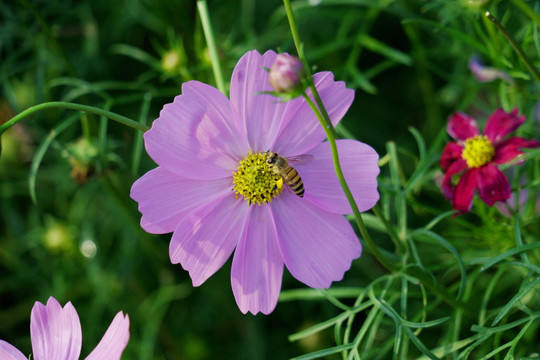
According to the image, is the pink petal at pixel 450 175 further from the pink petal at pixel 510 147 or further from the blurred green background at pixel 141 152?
the blurred green background at pixel 141 152

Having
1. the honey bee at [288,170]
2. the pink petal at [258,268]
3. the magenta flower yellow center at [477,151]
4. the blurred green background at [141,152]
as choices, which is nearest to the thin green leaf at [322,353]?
the pink petal at [258,268]

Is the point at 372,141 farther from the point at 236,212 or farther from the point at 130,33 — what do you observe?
the point at 236,212

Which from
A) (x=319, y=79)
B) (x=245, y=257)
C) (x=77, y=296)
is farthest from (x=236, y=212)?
(x=77, y=296)

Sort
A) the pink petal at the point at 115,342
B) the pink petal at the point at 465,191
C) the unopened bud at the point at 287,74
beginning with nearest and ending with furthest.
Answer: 1. the unopened bud at the point at 287,74
2. the pink petal at the point at 115,342
3. the pink petal at the point at 465,191

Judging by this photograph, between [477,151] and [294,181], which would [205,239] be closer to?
[294,181]

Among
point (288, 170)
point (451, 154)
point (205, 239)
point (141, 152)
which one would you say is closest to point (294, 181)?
point (288, 170)

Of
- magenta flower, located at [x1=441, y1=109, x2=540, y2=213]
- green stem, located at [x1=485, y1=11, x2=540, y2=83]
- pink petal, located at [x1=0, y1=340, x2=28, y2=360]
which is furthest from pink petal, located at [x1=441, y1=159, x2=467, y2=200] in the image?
pink petal, located at [x1=0, y1=340, x2=28, y2=360]
